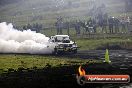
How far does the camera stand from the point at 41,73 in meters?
28.8

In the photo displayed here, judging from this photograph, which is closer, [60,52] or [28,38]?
[60,52]

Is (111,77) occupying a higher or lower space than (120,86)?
higher

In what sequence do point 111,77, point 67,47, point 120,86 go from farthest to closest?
1. point 67,47
2. point 120,86
3. point 111,77

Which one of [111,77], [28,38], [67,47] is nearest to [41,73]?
[111,77]

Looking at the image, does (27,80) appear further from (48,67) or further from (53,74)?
(48,67)

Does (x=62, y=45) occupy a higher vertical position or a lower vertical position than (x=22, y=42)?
lower

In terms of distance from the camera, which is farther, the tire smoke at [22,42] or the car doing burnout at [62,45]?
the tire smoke at [22,42]

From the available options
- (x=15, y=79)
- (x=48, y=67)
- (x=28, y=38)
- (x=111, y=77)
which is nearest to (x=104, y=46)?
(x=28, y=38)

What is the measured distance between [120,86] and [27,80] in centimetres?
754

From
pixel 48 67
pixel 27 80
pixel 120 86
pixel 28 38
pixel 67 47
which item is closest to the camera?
pixel 120 86

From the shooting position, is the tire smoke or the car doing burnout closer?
the car doing burnout

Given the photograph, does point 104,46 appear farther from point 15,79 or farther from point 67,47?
point 15,79

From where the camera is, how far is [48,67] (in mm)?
33156

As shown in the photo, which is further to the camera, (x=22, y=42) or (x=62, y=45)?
(x=22, y=42)
